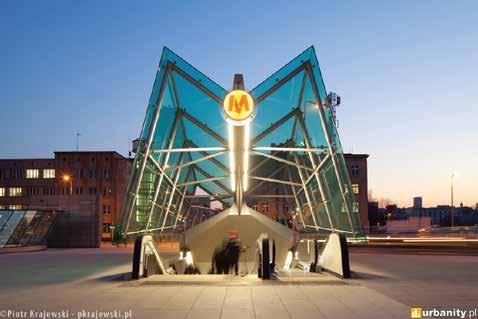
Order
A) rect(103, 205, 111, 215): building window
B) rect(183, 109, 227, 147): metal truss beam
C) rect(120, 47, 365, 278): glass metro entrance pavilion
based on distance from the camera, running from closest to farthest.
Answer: rect(120, 47, 365, 278): glass metro entrance pavilion, rect(183, 109, 227, 147): metal truss beam, rect(103, 205, 111, 215): building window

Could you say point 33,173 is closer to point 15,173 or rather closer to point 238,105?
point 15,173

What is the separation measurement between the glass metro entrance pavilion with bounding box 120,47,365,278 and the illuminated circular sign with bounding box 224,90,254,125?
3 centimetres

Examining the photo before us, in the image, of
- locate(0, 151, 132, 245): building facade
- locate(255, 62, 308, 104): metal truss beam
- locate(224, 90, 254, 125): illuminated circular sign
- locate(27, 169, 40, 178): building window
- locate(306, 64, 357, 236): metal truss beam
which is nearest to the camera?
locate(224, 90, 254, 125): illuminated circular sign

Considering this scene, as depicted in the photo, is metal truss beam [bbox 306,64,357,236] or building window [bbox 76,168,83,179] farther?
building window [bbox 76,168,83,179]

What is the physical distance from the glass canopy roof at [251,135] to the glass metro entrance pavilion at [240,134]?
0.04m

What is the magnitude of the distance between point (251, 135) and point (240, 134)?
295 cm

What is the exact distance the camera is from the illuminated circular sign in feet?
57.4

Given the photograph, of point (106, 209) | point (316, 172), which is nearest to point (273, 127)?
point (316, 172)

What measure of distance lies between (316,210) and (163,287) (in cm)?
1652

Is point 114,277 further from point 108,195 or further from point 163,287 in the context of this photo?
point 108,195

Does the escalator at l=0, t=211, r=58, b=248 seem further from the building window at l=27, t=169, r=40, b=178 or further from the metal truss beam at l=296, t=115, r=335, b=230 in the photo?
the building window at l=27, t=169, r=40, b=178

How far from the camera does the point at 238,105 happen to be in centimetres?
1748

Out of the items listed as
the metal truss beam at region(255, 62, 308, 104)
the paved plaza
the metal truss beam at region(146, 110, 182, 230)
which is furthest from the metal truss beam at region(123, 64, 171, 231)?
the paved plaza

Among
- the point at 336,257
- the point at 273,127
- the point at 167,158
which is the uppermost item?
the point at 273,127
